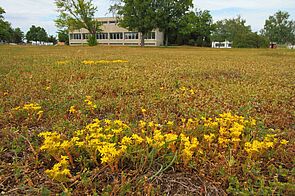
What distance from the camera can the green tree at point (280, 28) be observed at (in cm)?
7312

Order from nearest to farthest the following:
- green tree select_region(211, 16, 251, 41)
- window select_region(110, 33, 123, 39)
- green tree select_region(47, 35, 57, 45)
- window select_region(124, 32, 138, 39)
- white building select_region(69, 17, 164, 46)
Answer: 1. window select_region(124, 32, 138, 39)
2. white building select_region(69, 17, 164, 46)
3. window select_region(110, 33, 123, 39)
4. green tree select_region(211, 16, 251, 41)
5. green tree select_region(47, 35, 57, 45)

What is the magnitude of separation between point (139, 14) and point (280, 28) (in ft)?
190

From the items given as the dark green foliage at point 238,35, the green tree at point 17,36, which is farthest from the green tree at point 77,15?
the green tree at point 17,36

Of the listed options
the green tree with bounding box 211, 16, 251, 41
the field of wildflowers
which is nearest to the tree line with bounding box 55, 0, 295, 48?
the green tree with bounding box 211, 16, 251, 41

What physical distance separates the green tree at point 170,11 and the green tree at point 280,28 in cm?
5018

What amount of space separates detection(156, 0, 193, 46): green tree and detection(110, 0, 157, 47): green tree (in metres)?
0.78

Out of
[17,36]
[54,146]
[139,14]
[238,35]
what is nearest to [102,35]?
[139,14]

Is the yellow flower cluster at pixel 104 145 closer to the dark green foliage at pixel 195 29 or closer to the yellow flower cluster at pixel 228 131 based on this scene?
the yellow flower cluster at pixel 228 131

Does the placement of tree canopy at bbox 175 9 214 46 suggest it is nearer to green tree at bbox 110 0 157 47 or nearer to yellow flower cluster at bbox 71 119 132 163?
green tree at bbox 110 0 157 47

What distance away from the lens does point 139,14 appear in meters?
34.5

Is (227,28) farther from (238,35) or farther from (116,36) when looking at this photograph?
(116,36)

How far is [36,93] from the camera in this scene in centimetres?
393

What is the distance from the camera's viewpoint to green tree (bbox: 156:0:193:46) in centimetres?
3447

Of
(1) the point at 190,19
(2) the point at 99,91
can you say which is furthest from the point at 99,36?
(2) the point at 99,91
